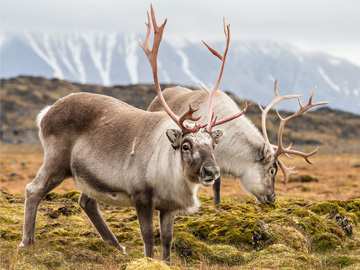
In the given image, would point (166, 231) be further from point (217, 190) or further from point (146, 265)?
point (217, 190)

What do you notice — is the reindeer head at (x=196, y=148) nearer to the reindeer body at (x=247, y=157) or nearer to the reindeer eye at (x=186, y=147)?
the reindeer eye at (x=186, y=147)

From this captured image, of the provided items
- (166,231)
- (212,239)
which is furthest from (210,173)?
(212,239)

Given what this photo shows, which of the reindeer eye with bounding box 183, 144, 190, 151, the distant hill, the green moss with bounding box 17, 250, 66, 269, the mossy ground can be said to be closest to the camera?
the green moss with bounding box 17, 250, 66, 269

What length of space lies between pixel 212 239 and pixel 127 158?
301 centimetres

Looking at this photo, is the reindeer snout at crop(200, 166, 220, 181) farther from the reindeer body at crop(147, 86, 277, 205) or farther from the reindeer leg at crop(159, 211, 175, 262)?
the reindeer body at crop(147, 86, 277, 205)

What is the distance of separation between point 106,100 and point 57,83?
4484 inches

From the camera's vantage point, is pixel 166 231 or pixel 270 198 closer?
pixel 166 231

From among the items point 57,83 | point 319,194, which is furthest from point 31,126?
point 319,194

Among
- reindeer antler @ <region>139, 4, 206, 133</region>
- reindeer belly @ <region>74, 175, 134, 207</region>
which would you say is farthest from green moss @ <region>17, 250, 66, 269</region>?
reindeer antler @ <region>139, 4, 206, 133</region>

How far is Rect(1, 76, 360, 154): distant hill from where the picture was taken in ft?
291

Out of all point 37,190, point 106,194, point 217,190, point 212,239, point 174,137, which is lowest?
point 217,190

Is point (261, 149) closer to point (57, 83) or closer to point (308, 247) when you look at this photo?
point (308, 247)

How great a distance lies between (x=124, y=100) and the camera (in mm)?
104000

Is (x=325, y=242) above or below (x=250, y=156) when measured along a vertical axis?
below
